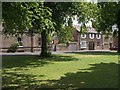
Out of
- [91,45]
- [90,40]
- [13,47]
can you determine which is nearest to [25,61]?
[13,47]

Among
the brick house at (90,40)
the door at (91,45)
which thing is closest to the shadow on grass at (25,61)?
the brick house at (90,40)

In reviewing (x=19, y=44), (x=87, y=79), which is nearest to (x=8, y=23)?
(x=87, y=79)

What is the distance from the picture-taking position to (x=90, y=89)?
13727mm

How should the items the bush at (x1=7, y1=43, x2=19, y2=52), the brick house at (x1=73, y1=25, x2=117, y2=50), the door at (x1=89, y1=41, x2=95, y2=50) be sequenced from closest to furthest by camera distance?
the bush at (x1=7, y1=43, x2=19, y2=52) < the brick house at (x1=73, y1=25, x2=117, y2=50) < the door at (x1=89, y1=41, x2=95, y2=50)

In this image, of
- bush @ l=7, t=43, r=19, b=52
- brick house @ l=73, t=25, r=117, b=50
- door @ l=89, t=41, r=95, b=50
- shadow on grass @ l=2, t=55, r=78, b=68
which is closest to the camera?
shadow on grass @ l=2, t=55, r=78, b=68

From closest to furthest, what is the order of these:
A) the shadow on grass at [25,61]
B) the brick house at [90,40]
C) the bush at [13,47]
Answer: the shadow on grass at [25,61] < the bush at [13,47] < the brick house at [90,40]

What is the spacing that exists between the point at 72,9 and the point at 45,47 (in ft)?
25.1

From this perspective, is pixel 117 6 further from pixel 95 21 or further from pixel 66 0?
pixel 95 21

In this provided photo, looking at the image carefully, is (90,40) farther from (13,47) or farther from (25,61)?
(25,61)

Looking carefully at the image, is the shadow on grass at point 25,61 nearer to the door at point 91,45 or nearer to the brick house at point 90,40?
the brick house at point 90,40

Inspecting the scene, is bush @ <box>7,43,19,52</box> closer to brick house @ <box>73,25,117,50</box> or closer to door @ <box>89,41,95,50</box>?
brick house @ <box>73,25,117,50</box>

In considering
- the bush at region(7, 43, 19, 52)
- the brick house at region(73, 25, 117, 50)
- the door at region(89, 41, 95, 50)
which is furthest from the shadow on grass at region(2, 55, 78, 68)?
the door at region(89, 41, 95, 50)

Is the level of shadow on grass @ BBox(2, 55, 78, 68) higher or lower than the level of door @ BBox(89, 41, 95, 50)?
lower

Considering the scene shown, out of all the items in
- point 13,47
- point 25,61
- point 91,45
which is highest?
point 91,45
